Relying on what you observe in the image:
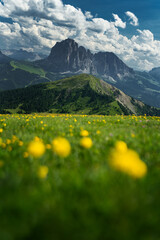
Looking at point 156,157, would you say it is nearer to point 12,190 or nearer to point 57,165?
point 57,165

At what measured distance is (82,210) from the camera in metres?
1.96

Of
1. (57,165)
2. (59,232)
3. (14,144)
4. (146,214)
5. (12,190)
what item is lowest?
(14,144)

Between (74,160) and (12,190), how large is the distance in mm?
1740

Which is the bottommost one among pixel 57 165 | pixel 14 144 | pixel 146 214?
pixel 14 144

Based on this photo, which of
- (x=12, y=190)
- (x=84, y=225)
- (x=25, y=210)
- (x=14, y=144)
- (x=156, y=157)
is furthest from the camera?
(x=14, y=144)

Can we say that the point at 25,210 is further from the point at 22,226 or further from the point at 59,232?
the point at 59,232

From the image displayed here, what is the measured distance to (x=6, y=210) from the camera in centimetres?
195

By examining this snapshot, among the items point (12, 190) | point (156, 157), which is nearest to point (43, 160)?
point (12, 190)

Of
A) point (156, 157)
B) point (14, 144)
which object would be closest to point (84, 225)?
point (156, 157)

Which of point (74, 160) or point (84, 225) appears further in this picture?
point (74, 160)

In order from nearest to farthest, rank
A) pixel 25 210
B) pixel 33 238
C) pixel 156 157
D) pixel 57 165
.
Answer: pixel 33 238 → pixel 25 210 → pixel 57 165 → pixel 156 157

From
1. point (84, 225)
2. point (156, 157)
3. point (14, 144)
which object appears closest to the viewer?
point (84, 225)

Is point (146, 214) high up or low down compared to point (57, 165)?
up

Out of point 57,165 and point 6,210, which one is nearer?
point 6,210
